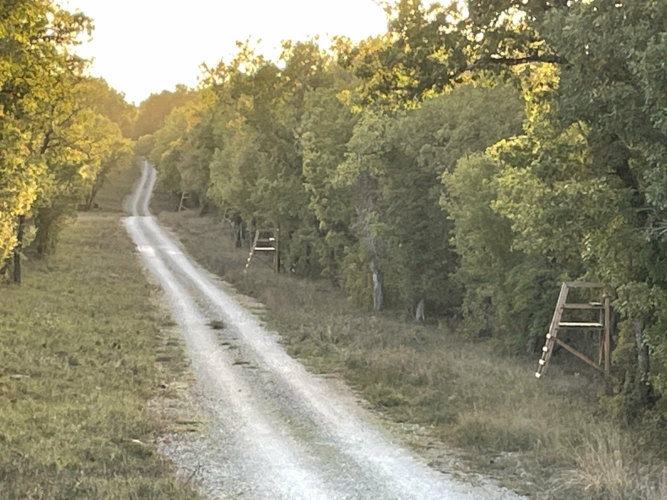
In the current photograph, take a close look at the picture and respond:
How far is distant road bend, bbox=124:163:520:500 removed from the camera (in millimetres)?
10409

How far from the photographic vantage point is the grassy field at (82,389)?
10.2 meters

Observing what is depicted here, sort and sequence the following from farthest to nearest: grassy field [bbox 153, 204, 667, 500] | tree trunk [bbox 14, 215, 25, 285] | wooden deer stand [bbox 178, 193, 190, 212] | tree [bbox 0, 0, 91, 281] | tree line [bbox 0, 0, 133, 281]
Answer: wooden deer stand [bbox 178, 193, 190, 212] → tree trunk [bbox 14, 215, 25, 285] → tree line [bbox 0, 0, 133, 281] → tree [bbox 0, 0, 91, 281] → grassy field [bbox 153, 204, 667, 500]

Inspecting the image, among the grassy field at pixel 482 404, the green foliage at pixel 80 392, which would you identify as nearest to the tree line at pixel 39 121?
the green foliage at pixel 80 392

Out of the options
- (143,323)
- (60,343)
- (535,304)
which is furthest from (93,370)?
(535,304)

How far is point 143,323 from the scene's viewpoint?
25.0m

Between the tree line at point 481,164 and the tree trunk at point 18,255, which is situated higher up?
the tree line at point 481,164

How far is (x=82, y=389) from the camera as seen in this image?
52.2 ft

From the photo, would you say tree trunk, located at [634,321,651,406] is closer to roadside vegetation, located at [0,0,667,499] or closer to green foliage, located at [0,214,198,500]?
roadside vegetation, located at [0,0,667,499]

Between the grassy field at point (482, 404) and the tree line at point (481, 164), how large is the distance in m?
1.48

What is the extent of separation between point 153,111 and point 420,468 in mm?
155900

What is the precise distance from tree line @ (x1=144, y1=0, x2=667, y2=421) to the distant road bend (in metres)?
4.61

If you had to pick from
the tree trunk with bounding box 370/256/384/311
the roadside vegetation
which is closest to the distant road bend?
the roadside vegetation

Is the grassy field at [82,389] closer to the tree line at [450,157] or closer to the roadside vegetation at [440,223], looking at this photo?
the roadside vegetation at [440,223]

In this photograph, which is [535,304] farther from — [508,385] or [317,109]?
[317,109]
